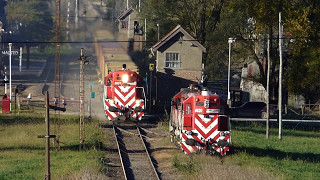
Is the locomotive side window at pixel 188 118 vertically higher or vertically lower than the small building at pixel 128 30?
lower

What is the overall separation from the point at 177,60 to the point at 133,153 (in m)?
25.1

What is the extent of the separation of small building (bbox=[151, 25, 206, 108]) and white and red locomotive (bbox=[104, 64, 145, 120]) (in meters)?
13.7

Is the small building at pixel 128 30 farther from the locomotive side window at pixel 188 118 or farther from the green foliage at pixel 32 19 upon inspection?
the locomotive side window at pixel 188 118

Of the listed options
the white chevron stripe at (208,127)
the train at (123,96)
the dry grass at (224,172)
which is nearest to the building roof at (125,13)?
the train at (123,96)

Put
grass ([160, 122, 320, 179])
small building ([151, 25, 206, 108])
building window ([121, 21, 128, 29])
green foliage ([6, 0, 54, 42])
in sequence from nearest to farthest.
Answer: grass ([160, 122, 320, 179]) < small building ([151, 25, 206, 108]) < building window ([121, 21, 128, 29]) < green foliage ([6, 0, 54, 42])

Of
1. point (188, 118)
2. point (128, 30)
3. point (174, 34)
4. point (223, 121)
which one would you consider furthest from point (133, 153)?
point (128, 30)

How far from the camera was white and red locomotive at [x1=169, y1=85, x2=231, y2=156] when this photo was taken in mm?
24094

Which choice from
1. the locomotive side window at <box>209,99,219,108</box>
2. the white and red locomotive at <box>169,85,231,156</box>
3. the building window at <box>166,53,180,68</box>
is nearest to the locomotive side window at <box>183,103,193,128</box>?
the white and red locomotive at <box>169,85,231,156</box>

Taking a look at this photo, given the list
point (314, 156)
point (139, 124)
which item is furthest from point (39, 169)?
point (139, 124)

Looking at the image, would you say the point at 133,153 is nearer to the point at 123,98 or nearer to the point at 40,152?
the point at 40,152

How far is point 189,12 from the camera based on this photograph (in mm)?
58812

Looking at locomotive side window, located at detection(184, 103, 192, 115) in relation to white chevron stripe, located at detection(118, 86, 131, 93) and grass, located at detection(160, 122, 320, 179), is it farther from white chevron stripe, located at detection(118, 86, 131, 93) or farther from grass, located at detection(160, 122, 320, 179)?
white chevron stripe, located at detection(118, 86, 131, 93)

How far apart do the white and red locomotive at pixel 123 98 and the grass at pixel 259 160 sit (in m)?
6.06

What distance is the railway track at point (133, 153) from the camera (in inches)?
859
